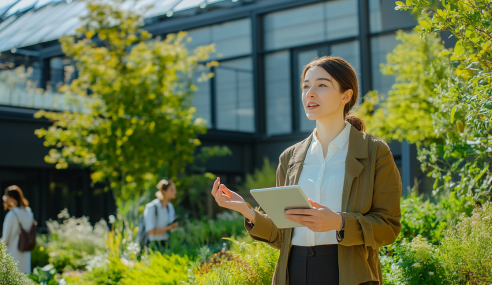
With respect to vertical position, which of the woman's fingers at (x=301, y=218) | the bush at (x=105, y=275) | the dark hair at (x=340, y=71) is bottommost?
the bush at (x=105, y=275)

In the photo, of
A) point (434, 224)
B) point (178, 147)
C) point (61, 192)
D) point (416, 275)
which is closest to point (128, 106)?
point (178, 147)

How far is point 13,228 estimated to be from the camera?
298 inches

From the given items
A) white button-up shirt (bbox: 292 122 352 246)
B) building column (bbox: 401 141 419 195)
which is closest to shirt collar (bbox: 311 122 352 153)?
white button-up shirt (bbox: 292 122 352 246)

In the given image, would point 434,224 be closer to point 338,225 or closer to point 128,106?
point 338,225

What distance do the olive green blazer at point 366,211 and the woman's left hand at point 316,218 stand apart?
0.09 m

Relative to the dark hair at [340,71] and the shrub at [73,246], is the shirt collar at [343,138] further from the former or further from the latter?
the shrub at [73,246]

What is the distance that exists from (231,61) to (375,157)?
14.6 m

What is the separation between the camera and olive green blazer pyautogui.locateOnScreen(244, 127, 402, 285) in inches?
91.2

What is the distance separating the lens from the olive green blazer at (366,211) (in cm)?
A: 232

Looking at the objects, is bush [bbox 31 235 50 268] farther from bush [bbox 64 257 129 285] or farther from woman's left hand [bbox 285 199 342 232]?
woman's left hand [bbox 285 199 342 232]

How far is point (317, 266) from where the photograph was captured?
247cm

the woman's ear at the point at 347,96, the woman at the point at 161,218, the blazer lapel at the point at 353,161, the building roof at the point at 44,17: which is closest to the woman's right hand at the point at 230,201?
the blazer lapel at the point at 353,161

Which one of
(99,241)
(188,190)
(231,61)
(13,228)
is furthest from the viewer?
(231,61)

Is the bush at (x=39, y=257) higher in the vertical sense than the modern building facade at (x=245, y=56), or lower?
lower
